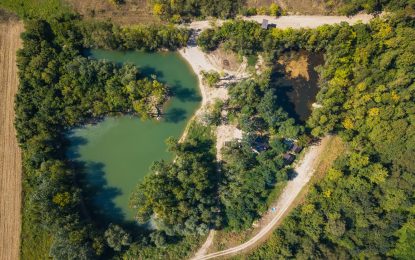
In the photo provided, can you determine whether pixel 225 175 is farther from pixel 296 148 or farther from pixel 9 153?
pixel 9 153

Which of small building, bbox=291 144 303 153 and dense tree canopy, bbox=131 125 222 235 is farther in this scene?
small building, bbox=291 144 303 153

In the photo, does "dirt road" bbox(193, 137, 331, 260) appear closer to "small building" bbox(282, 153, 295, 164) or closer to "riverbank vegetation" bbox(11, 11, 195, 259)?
"small building" bbox(282, 153, 295, 164)

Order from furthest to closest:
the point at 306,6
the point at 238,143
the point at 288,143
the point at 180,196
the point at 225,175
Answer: the point at 306,6
the point at 288,143
the point at 225,175
the point at 238,143
the point at 180,196

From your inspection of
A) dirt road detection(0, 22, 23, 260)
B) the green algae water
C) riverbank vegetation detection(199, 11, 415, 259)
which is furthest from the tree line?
dirt road detection(0, 22, 23, 260)

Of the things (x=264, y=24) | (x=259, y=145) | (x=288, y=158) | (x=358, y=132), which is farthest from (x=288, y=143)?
(x=264, y=24)

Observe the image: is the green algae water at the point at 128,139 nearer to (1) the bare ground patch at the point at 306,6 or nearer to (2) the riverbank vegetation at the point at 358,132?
(2) the riverbank vegetation at the point at 358,132

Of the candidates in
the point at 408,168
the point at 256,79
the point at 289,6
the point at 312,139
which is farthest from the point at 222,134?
the point at 408,168
